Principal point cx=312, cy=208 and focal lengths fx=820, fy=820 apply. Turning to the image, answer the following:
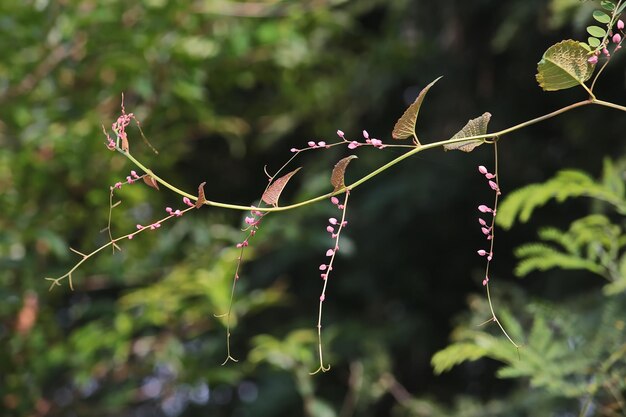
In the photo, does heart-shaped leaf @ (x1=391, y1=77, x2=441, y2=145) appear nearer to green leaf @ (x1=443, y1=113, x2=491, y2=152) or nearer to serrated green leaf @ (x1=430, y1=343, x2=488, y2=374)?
green leaf @ (x1=443, y1=113, x2=491, y2=152)

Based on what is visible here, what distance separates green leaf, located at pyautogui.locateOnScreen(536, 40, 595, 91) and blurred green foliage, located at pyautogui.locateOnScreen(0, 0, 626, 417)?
90 cm

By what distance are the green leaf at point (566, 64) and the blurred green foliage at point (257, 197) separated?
2.96ft

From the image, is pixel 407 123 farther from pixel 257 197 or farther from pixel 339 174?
pixel 257 197

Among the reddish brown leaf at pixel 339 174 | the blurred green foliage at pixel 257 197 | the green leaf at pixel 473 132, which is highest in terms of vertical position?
the green leaf at pixel 473 132

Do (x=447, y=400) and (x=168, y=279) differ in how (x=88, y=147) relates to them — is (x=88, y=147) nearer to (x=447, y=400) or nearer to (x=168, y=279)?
(x=168, y=279)

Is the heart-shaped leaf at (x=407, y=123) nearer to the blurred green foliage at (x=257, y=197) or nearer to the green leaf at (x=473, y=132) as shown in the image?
the green leaf at (x=473, y=132)

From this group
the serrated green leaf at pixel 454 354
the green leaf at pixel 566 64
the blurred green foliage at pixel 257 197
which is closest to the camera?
the green leaf at pixel 566 64

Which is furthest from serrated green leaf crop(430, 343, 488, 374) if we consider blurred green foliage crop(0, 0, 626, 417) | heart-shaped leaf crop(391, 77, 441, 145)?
heart-shaped leaf crop(391, 77, 441, 145)

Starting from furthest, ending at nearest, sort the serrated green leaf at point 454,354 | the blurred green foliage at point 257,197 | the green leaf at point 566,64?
the blurred green foliage at point 257,197 < the serrated green leaf at point 454,354 < the green leaf at point 566,64

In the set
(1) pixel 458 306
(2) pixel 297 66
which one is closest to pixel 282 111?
(2) pixel 297 66

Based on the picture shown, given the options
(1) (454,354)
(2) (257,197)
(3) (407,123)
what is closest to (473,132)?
(3) (407,123)

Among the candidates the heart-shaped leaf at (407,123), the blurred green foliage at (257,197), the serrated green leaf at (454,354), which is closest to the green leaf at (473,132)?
the heart-shaped leaf at (407,123)

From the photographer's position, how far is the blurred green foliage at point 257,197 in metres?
2.02

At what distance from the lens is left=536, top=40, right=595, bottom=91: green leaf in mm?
608
